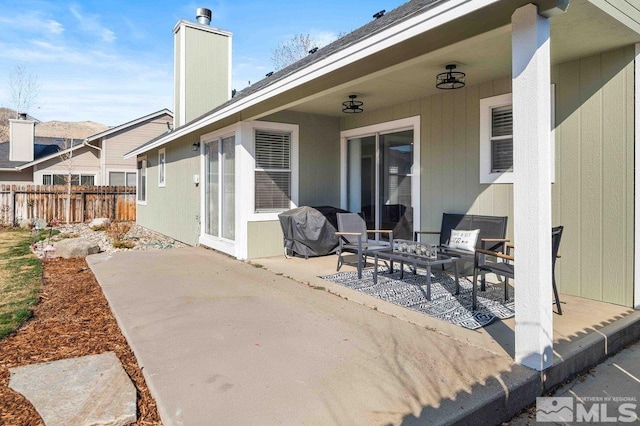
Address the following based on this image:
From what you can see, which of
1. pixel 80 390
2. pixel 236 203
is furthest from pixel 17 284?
pixel 80 390

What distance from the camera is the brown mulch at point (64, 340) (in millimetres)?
2204

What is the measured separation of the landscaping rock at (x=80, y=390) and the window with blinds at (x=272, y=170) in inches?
172

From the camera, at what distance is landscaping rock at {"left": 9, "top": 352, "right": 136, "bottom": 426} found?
6.74 ft

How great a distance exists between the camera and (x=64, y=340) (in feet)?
10.7

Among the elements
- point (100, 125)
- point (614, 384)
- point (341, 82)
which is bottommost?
point (614, 384)

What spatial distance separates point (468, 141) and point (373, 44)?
2399 mm

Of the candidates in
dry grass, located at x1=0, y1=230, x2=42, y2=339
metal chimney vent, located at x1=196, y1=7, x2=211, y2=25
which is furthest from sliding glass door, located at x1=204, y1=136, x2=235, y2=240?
metal chimney vent, located at x1=196, y1=7, x2=211, y2=25

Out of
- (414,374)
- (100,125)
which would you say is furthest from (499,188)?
(100,125)

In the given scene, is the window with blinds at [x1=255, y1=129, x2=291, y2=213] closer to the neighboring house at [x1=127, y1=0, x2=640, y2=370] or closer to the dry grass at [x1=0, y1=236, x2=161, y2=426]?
the neighboring house at [x1=127, y1=0, x2=640, y2=370]

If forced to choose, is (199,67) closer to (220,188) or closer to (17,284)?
(220,188)

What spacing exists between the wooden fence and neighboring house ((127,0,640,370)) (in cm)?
798

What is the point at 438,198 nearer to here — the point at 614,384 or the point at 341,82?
the point at 341,82

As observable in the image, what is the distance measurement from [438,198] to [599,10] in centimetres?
316

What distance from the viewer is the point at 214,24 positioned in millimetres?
10312
